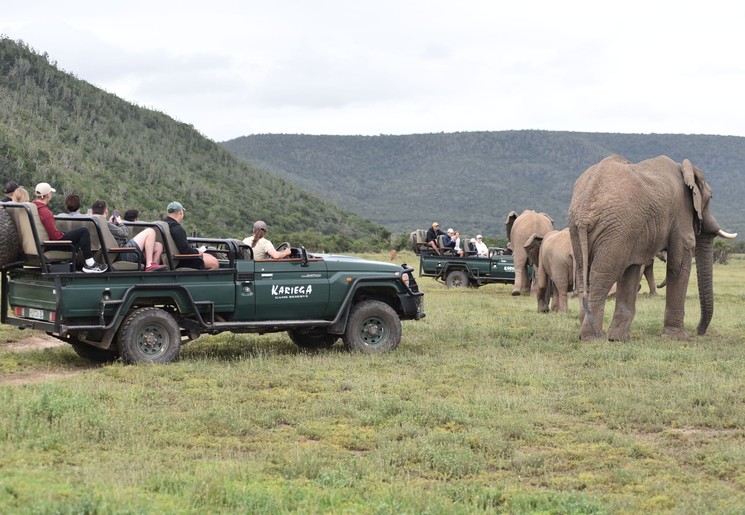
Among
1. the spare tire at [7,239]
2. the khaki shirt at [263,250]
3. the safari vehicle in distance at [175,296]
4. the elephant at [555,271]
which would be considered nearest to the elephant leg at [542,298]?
the elephant at [555,271]

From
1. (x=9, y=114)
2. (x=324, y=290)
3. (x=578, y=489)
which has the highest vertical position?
(x=9, y=114)

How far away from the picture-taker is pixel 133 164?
202 ft

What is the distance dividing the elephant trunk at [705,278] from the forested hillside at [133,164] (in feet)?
112

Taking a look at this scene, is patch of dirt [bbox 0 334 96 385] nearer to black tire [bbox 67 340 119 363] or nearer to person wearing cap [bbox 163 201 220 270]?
black tire [bbox 67 340 119 363]

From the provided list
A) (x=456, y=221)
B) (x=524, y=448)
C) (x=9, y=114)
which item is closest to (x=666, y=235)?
(x=524, y=448)

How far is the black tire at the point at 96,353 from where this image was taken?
1356cm

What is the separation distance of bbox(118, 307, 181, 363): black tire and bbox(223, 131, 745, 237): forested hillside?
10115cm

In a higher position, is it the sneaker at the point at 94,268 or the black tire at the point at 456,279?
the sneaker at the point at 94,268

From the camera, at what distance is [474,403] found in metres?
10.7

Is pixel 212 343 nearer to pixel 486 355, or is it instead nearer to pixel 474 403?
pixel 486 355

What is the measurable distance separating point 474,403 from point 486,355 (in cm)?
364

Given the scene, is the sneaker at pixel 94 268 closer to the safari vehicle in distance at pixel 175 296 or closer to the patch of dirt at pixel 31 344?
the safari vehicle in distance at pixel 175 296

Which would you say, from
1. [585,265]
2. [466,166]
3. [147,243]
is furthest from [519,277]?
[466,166]

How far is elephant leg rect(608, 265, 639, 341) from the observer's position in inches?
632
